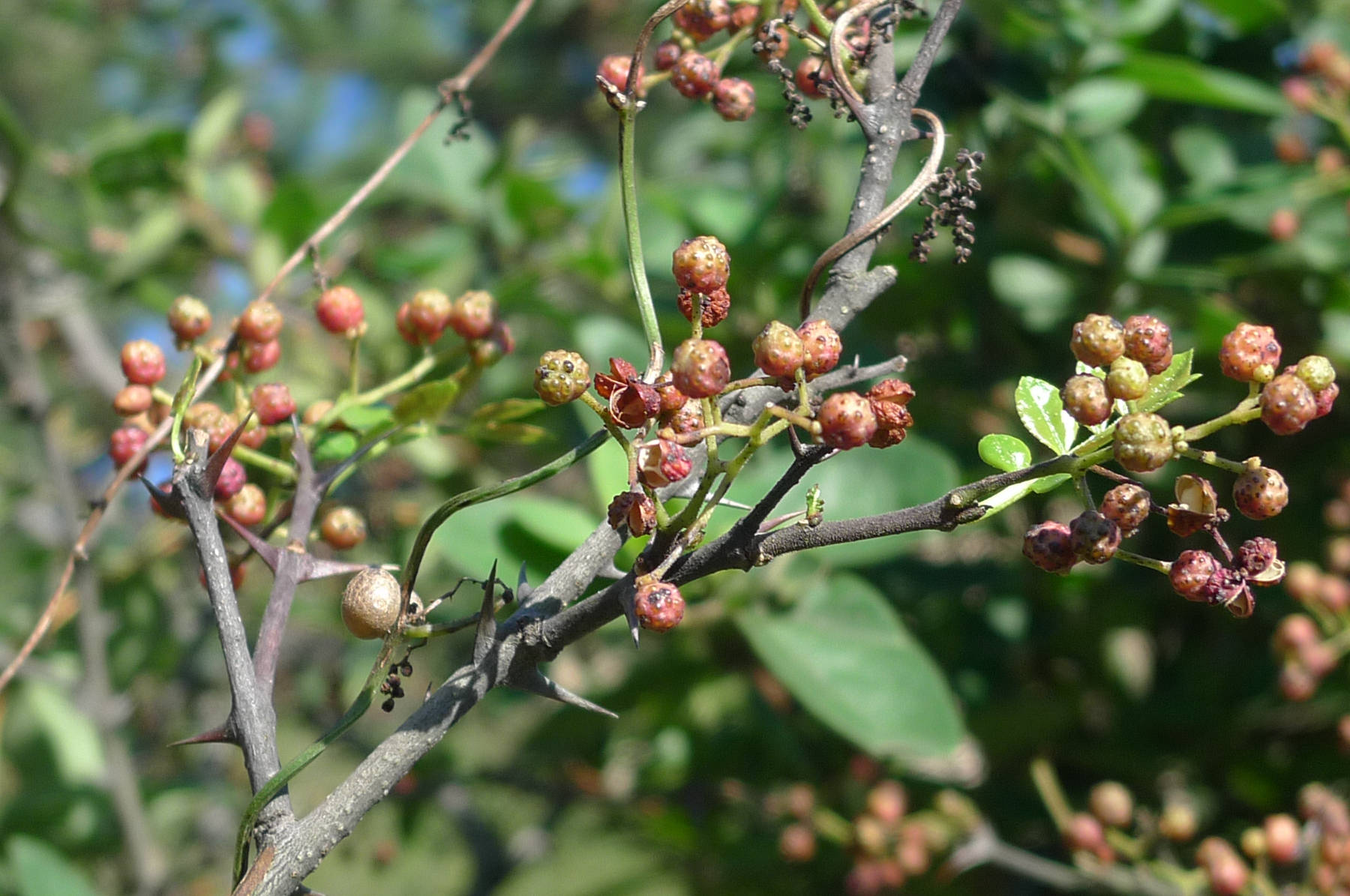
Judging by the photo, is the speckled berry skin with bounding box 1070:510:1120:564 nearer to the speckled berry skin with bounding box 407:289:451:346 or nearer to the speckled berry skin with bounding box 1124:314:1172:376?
the speckled berry skin with bounding box 1124:314:1172:376

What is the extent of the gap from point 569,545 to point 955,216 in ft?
1.67

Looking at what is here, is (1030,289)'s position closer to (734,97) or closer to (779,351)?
(734,97)

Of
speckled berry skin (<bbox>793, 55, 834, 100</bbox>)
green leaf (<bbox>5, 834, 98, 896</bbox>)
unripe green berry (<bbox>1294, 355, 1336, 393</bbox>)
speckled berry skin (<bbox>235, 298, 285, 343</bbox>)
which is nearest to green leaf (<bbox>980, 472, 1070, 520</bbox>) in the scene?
unripe green berry (<bbox>1294, 355, 1336, 393</bbox>)

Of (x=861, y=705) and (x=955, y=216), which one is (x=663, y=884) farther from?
(x=955, y=216)

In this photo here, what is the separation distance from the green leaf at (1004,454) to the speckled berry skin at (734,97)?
0.92 ft

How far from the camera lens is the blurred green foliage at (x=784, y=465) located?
1238mm

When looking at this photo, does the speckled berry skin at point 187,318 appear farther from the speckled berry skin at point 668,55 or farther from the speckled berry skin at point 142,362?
the speckled berry skin at point 668,55

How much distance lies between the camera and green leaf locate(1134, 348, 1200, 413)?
542mm

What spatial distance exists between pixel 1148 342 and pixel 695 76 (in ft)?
1.06

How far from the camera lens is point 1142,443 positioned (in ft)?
1.50

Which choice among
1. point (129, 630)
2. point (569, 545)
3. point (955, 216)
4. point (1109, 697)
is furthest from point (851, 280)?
point (129, 630)

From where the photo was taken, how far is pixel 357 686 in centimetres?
196

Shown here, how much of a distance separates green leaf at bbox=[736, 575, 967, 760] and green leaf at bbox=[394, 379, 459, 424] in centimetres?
52

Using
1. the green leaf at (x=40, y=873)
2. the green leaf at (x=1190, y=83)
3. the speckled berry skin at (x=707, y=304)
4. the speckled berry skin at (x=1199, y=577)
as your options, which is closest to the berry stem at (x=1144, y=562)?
the speckled berry skin at (x=1199, y=577)
